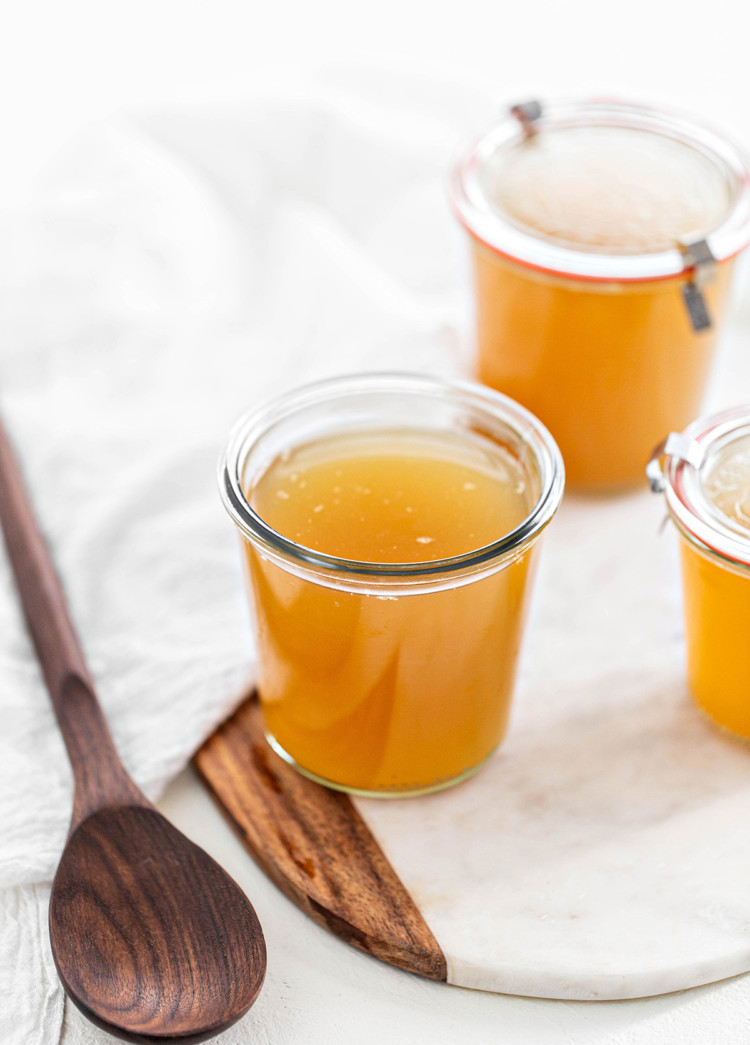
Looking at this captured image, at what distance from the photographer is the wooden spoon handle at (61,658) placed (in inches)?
32.8

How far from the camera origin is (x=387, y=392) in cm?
92

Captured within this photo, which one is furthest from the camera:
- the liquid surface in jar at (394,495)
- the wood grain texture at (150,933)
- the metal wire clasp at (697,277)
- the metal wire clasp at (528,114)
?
the metal wire clasp at (528,114)

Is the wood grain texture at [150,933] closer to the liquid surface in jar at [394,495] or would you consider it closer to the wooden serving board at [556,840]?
the wooden serving board at [556,840]

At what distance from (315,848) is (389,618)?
7.1 inches

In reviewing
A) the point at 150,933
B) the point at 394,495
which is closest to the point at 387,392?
the point at 394,495

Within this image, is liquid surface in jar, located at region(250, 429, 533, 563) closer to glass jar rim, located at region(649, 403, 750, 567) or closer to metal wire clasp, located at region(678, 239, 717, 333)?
glass jar rim, located at region(649, 403, 750, 567)

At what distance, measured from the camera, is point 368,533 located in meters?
0.80

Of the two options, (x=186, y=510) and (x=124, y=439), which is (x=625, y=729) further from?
(x=124, y=439)

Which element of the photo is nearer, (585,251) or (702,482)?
(702,482)

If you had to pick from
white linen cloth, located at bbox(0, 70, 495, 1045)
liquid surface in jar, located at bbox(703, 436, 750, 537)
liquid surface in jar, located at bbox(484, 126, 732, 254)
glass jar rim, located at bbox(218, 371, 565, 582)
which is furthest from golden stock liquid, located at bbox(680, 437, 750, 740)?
white linen cloth, located at bbox(0, 70, 495, 1045)

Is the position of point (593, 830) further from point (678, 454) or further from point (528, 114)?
point (528, 114)

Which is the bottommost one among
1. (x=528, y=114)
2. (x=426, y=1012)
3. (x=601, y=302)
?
(x=426, y=1012)

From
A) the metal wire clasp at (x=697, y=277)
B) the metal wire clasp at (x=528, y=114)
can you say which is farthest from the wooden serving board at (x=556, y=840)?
the metal wire clasp at (x=528, y=114)

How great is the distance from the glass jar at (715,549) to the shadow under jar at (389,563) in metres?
0.10
